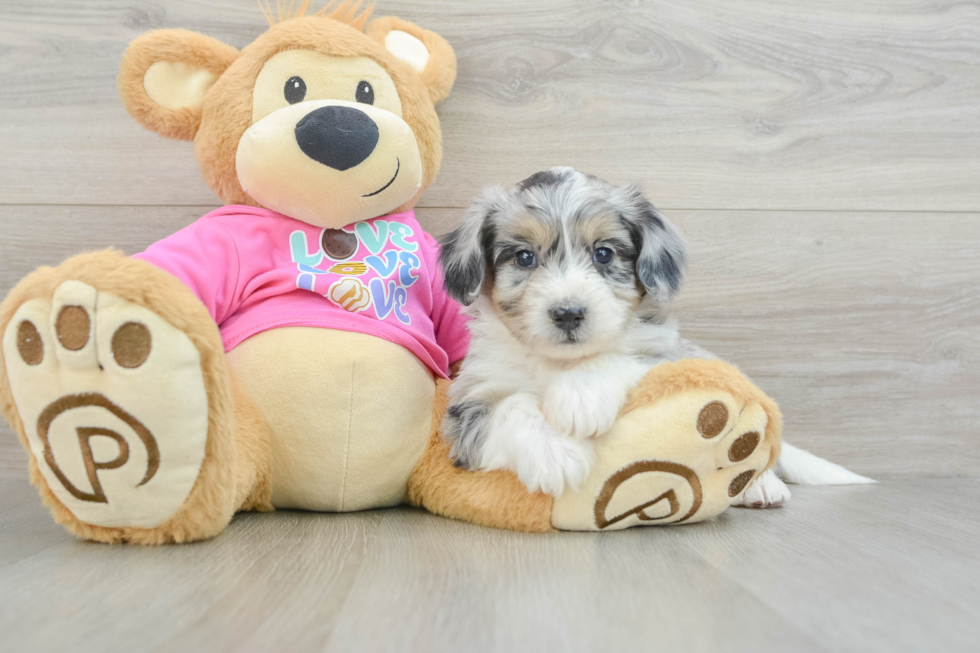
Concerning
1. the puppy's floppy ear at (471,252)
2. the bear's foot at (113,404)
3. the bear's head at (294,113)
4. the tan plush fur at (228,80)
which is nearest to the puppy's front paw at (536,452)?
the puppy's floppy ear at (471,252)

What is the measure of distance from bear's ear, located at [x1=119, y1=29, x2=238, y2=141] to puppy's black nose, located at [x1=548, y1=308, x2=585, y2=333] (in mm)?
1065

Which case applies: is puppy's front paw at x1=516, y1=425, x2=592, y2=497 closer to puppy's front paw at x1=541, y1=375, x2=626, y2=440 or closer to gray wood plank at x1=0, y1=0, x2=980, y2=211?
puppy's front paw at x1=541, y1=375, x2=626, y2=440

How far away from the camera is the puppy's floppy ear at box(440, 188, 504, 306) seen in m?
1.66

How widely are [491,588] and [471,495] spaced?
1.42 feet

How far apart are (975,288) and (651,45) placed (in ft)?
4.42

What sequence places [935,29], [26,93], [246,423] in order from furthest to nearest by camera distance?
1. [935,29]
2. [26,93]
3. [246,423]

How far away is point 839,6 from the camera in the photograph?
7.54ft

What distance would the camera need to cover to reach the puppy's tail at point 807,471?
2.11 metres

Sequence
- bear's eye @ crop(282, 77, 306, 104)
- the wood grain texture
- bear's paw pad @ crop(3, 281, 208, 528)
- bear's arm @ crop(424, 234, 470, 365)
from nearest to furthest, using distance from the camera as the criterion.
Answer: the wood grain texture < bear's paw pad @ crop(3, 281, 208, 528) < bear's eye @ crop(282, 77, 306, 104) < bear's arm @ crop(424, 234, 470, 365)

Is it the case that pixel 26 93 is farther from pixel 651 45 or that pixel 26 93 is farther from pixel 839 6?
pixel 839 6

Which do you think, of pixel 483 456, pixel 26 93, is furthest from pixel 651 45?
pixel 26 93

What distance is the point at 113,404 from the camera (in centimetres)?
124

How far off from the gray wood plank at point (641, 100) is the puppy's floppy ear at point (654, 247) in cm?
60

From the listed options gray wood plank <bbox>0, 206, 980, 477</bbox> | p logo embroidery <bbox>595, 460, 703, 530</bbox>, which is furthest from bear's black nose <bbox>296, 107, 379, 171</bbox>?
gray wood plank <bbox>0, 206, 980, 477</bbox>
